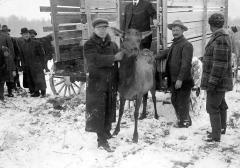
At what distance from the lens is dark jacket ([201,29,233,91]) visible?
5.48 m

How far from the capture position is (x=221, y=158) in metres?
5.22

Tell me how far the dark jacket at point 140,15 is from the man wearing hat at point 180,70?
0.95 meters

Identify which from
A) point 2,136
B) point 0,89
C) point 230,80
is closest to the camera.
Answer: point 230,80

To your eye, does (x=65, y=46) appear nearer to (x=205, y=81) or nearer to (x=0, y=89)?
(x=0, y=89)

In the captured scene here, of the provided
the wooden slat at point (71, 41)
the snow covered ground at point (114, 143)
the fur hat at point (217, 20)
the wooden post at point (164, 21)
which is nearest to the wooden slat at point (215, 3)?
the wooden post at point (164, 21)

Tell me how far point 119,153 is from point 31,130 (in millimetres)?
2308

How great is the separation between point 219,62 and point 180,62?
1194 millimetres

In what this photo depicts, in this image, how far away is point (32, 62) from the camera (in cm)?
1021

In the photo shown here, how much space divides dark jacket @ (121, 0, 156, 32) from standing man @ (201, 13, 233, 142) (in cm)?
220

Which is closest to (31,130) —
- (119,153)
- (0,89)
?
(119,153)

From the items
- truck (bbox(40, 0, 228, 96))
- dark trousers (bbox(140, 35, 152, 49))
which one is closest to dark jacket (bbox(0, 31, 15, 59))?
truck (bbox(40, 0, 228, 96))

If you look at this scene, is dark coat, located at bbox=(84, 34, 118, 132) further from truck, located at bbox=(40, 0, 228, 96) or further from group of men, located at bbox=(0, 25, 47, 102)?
group of men, located at bbox=(0, 25, 47, 102)

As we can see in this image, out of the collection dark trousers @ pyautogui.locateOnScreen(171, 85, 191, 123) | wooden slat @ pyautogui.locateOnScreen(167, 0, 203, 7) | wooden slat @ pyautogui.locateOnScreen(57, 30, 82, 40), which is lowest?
dark trousers @ pyautogui.locateOnScreen(171, 85, 191, 123)

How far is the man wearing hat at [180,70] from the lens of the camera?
6473mm
